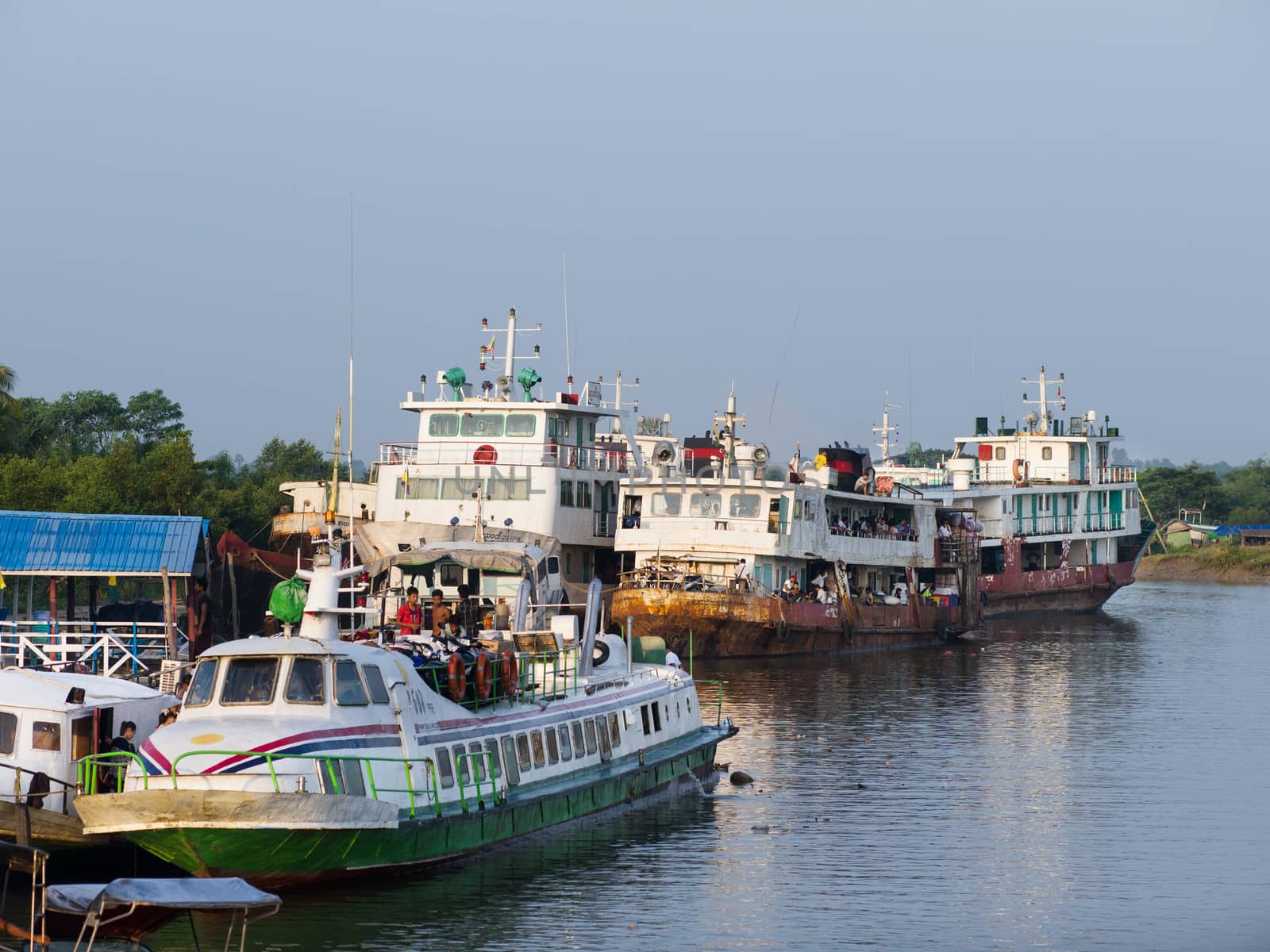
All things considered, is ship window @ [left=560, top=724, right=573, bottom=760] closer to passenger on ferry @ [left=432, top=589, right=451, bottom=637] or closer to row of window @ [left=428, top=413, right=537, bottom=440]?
passenger on ferry @ [left=432, top=589, right=451, bottom=637]

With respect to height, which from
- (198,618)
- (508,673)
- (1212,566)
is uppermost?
(1212,566)

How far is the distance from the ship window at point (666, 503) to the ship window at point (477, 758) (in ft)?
91.9

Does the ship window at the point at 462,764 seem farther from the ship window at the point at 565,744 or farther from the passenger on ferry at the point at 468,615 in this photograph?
the passenger on ferry at the point at 468,615

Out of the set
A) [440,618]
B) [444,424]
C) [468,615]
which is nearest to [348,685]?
[440,618]

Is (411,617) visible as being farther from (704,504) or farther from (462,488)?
(704,504)

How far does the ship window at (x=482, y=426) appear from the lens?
51.8 meters

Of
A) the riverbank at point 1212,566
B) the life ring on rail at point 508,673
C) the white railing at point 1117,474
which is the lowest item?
the life ring on rail at point 508,673

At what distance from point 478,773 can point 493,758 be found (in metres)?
0.47

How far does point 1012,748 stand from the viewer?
3484 centimetres

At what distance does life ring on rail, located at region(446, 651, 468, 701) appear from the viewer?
22172 mm

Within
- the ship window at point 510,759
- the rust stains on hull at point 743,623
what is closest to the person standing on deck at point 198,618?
the rust stains on hull at point 743,623

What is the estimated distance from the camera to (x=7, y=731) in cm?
2120

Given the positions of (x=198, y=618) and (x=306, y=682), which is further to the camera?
(x=198, y=618)

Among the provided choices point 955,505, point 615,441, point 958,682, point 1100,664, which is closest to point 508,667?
point 958,682
